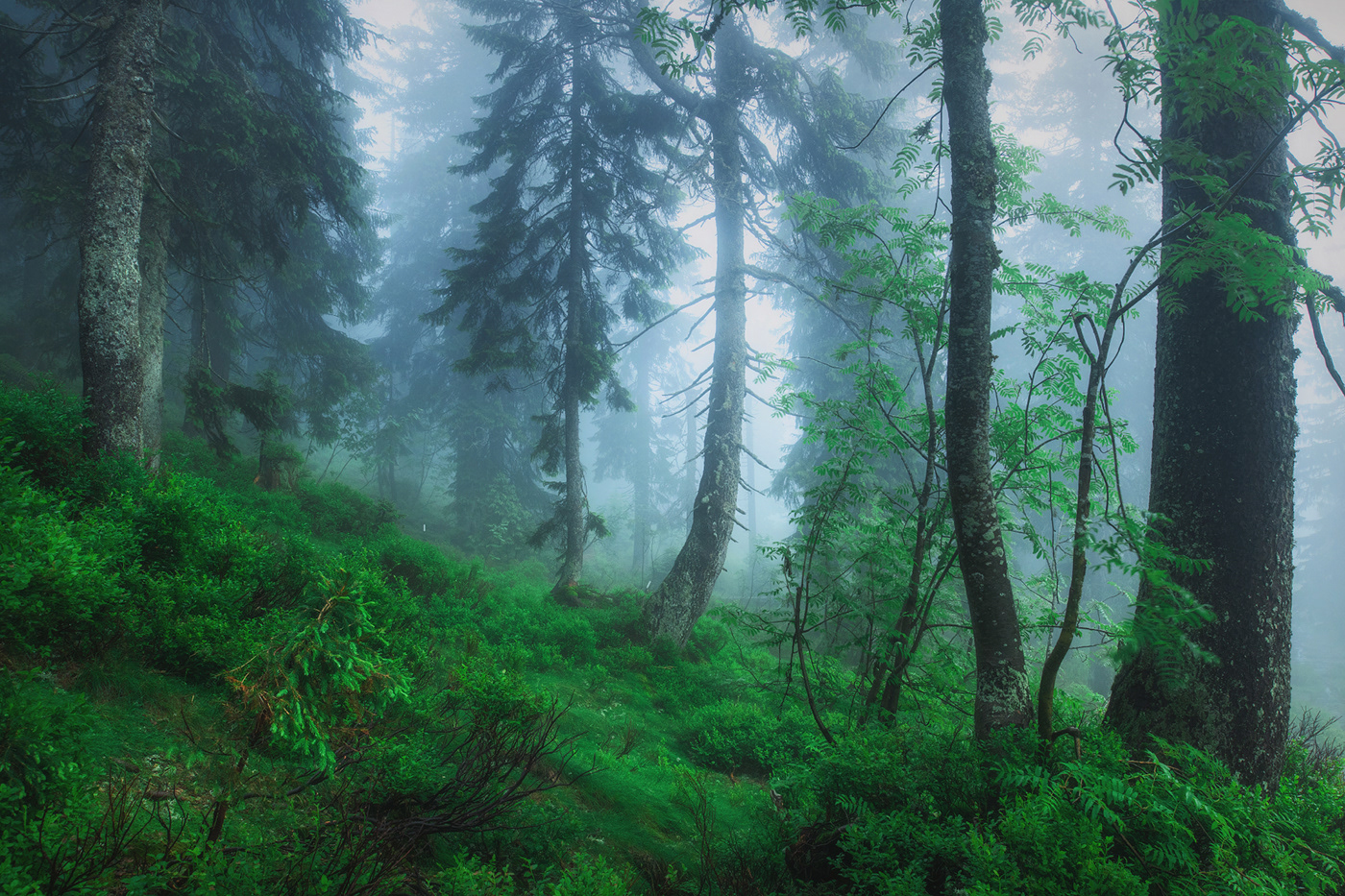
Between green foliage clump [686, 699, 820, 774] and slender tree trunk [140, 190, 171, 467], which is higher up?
slender tree trunk [140, 190, 171, 467]

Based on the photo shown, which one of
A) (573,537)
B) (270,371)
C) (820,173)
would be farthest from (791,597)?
(270,371)

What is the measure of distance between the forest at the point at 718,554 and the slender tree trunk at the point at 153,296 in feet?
0.21

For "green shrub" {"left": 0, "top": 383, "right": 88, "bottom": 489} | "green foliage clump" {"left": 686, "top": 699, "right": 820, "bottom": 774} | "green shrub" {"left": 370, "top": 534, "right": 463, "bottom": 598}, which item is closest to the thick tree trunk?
"green foliage clump" {"left": 686, "top": 699, "right": 820, "bottom": 774}

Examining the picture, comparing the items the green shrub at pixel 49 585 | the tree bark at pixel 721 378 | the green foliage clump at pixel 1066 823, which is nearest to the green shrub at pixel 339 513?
the tree bark at pixel 721 378

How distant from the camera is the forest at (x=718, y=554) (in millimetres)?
2393

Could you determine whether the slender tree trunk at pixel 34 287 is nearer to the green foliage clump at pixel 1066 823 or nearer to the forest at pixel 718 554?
the forest at pixel 718 554

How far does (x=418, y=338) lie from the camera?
21859 millimetres

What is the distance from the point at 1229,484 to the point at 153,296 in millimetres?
12661

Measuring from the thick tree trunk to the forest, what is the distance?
0.07 m

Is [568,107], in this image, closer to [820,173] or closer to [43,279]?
[820,173]

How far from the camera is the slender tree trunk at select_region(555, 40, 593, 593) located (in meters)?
11.1

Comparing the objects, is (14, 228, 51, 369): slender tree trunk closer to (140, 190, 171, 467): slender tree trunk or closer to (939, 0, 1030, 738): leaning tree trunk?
(140, 190, 171, 467): slender tree trunk

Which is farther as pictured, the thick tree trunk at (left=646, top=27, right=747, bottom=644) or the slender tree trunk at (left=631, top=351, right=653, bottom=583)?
the slender tree trunk at (left=631, top=351, right=653, bottom=583)

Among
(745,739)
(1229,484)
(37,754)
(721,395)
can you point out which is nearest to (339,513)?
(721,395)
